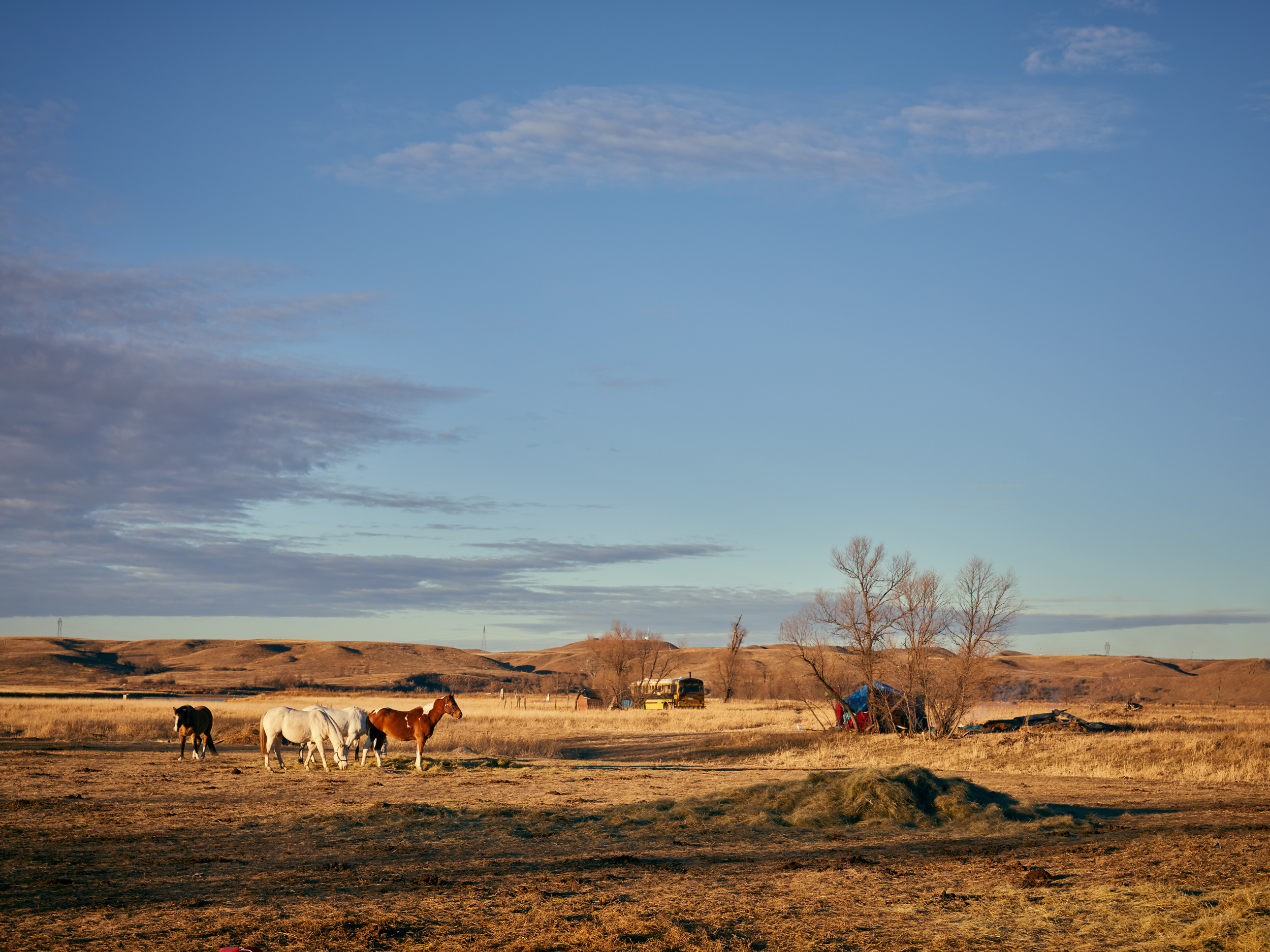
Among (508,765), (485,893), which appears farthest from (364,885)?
(508,765)

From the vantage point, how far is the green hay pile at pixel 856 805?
55.1ft

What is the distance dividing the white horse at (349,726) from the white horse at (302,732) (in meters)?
0.10

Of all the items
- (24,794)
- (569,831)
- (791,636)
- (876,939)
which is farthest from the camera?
(791,636)

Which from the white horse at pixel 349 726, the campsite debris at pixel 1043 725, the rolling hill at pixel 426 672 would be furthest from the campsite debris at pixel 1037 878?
the rolling hill at pixel 426 672

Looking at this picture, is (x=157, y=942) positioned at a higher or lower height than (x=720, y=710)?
higher

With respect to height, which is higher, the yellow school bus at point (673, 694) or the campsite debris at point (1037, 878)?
the campsite debris at point (1037, 878)

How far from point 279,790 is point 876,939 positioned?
50.1 feet

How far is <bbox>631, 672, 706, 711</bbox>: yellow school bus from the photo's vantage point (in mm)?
79938

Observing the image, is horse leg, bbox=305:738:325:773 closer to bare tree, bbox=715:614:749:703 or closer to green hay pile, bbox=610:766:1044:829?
green hay pile, bbox=610:766:1044:829

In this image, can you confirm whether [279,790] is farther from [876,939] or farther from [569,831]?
[876,939]

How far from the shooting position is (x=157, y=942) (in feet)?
26.8

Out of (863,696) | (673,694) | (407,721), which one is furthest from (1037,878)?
(673,694)

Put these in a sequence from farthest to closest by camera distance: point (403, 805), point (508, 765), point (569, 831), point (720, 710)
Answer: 1. point (720, 710)
2. point (508, 765)
3. point (403, 805)
4. point (569, 831)

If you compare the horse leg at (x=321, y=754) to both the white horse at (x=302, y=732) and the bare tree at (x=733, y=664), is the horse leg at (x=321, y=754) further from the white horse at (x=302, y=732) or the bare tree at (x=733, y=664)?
the bare tree at (x=733, y=664)
